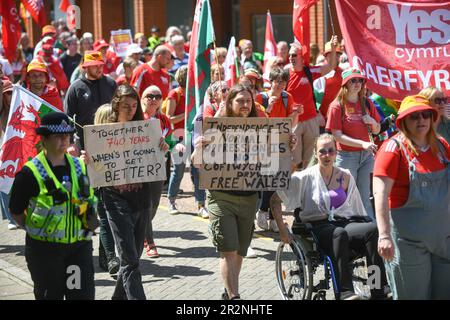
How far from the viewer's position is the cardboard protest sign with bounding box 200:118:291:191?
7320mm

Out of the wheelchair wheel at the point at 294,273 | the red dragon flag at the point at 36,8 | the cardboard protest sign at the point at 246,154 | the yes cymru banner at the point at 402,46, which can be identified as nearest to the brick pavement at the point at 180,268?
the wheelchair wheel at the point at 294,273

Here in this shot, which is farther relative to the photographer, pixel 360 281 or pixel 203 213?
pixel 203 213

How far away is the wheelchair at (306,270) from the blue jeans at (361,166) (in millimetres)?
1651

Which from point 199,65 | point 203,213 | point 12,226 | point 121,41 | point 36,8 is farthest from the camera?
point 121,41

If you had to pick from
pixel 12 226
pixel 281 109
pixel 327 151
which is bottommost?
pixel 12 226

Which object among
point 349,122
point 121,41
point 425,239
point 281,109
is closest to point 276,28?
point 121,41

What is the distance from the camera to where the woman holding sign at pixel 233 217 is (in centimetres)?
720

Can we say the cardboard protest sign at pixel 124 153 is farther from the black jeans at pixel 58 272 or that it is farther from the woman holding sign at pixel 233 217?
the black jeans at pixel 58 272

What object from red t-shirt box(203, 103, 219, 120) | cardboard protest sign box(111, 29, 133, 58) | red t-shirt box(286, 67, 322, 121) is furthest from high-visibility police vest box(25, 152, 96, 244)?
cardboard protest sign box(111, 29, 133, 58)

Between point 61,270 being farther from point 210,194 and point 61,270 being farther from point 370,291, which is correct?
point 370,291

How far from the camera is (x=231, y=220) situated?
7.22 m

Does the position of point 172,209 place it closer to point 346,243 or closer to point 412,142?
Answer: point 346,243

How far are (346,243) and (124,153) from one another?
195 cm

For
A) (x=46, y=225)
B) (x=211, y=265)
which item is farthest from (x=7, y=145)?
(x=46, y=225)
